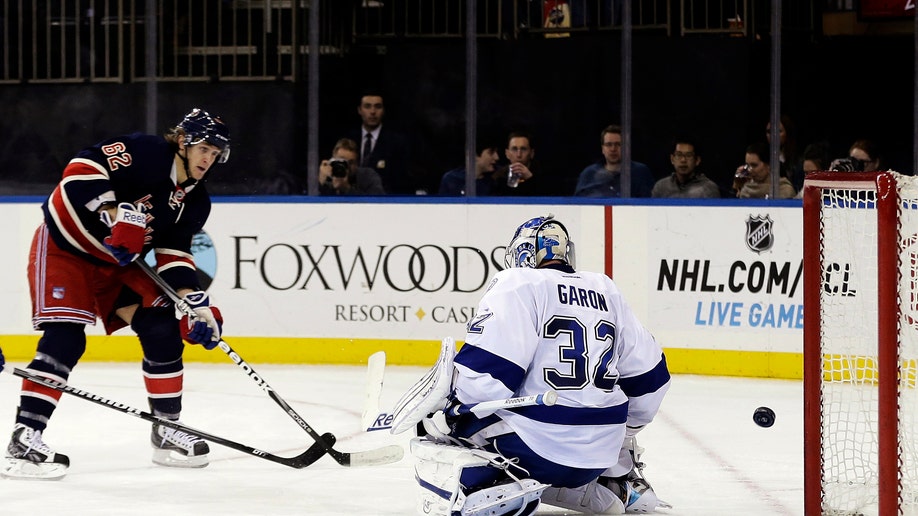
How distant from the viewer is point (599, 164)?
612 cm

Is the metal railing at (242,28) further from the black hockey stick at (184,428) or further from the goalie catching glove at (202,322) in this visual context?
the black hockey stick at (184,428)

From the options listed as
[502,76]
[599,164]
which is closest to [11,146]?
[502,76]

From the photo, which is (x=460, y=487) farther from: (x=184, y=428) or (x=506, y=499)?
(x=184, y=428)

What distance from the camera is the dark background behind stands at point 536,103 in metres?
5.97

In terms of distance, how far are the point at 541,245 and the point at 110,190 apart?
1.33 metres

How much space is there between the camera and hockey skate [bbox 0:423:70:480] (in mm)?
3695

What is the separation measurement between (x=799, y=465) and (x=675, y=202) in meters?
1.99

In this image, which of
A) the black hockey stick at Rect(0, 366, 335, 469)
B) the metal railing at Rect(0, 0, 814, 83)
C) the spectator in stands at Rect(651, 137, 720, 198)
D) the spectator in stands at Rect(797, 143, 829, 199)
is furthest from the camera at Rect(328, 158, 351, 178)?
the black hockey stick at Rect(0, 366, 335, 469)

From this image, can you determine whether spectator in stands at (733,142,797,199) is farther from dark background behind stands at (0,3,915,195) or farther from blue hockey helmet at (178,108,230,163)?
blue hockey helmet at (178,108,230,163)

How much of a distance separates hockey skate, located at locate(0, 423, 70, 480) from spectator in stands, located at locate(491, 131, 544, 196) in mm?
2813

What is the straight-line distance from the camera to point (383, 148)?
6.33m

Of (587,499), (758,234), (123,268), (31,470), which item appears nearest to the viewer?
(587,499)

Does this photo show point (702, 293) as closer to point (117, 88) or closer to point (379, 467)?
point (379, 467)

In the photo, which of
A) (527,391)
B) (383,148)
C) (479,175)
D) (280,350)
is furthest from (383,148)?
(527,391)
